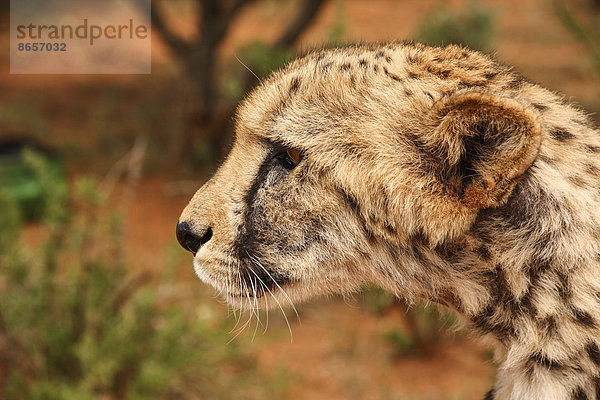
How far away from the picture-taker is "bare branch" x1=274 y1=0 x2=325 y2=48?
21.3 ft

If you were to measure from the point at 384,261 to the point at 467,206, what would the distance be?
0.31m

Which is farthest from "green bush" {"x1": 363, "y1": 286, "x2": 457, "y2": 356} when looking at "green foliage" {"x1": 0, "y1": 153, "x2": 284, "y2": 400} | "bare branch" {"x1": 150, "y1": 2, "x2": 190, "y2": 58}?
"bare branch" {"x1": 150, "y1": 2, "x2": 190, "y2": 58}

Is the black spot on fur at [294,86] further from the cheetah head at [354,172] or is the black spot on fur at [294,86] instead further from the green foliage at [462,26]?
the green foliage at [462,26]

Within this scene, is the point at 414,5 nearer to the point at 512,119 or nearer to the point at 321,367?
the point at 321,367

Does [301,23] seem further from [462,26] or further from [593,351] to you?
[593,351]

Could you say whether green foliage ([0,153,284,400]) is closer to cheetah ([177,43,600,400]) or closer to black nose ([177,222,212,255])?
black nose ([177,222,212,255])

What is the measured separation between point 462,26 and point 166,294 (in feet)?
13.2

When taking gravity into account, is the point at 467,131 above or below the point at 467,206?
above

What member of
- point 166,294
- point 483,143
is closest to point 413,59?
point 483,143

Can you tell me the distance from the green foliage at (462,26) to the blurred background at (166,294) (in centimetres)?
2

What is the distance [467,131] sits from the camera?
170 cm

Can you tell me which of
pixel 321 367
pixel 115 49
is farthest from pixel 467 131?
pixel 115 49

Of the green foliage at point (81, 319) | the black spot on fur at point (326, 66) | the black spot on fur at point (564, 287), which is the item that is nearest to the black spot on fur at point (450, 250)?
the black spot on fur at point (564, 287)

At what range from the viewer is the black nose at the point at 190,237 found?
6.66 ft
